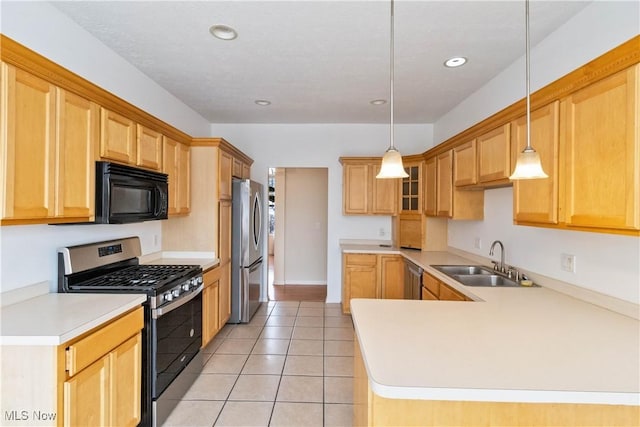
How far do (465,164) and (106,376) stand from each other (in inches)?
119

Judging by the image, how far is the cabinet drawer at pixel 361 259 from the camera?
4355 millimetres

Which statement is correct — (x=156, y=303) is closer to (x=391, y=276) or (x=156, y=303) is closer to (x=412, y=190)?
(x=391, y=276)

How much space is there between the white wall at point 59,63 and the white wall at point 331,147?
2.02 m

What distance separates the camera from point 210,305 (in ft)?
10.8

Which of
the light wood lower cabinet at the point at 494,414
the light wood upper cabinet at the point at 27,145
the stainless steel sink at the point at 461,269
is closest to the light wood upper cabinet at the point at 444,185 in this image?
the stainless steel sink at the point at 461,269

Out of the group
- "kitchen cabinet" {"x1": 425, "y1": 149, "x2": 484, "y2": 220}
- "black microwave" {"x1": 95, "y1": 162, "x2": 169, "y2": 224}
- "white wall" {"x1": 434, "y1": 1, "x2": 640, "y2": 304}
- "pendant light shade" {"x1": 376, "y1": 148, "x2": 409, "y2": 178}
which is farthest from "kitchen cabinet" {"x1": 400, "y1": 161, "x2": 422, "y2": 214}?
"black microwave" {"x1": 95, "y1": 162, "x2": 169, "y2": 224}

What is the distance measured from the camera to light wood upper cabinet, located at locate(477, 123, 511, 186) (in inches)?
92.4

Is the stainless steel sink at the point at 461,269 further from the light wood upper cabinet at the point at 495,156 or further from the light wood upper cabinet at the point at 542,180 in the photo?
the light wood upper cabinet at the point at 542,180

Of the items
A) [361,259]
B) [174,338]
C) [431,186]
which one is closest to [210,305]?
[174,338]

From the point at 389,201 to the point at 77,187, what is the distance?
362 cm

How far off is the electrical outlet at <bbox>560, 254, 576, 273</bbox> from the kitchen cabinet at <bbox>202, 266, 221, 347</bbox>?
281 cm

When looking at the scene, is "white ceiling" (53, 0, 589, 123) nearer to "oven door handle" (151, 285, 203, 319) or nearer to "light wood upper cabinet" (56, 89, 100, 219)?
"light wood upper cabinet" (56, 89, 100, 219)

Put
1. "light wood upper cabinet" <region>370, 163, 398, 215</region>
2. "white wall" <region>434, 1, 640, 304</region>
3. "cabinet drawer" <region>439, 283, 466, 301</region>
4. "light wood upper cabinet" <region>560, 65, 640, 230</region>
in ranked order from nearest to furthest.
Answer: "light wood upper cabinet" <region>560, 65, 640, 230</region> → "white wall" <region>434, 1, 640, 304</region> → "cabinet drawer" <region>439, 283, 466, 301</region> → "light wood upper cabinet" <region>370, 163, 398, 215</region>

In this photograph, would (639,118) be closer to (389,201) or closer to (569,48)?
(569,48)
